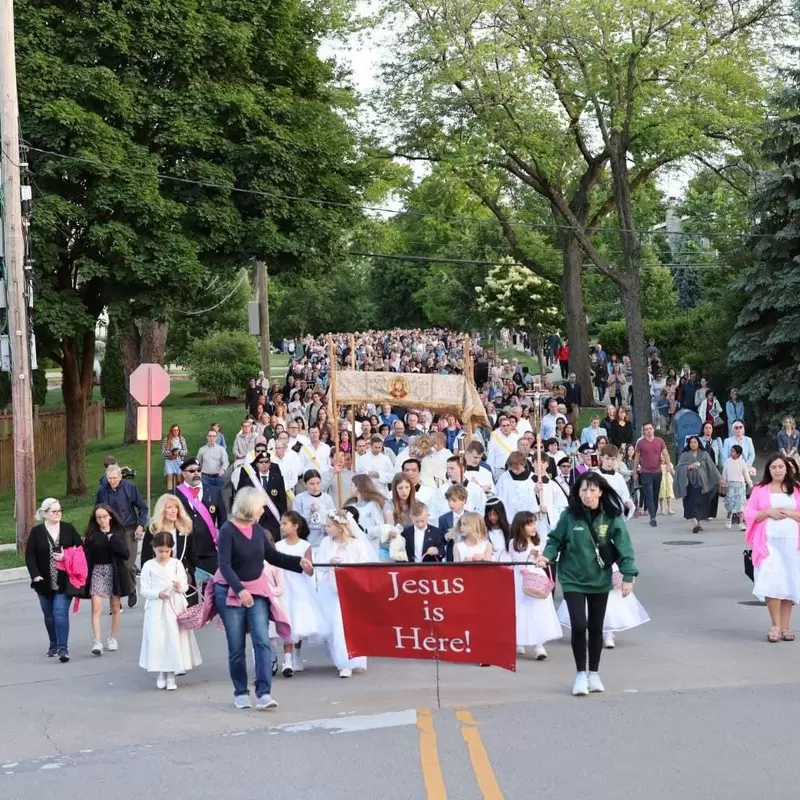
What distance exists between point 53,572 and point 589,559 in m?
5.03

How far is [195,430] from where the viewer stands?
139ft

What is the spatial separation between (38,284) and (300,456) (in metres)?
8.56

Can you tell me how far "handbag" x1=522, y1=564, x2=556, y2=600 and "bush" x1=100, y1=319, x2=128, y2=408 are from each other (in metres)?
41.7

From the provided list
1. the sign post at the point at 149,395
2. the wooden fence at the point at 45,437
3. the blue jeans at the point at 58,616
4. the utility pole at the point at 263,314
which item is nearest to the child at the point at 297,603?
the blue jeans at the point at 58,616

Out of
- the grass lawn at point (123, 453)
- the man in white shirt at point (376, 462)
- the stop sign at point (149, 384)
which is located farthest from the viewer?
the grass lawn at point (123, 453)

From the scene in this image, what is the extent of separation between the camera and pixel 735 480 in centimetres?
2145

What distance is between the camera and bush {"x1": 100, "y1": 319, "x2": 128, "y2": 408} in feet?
177

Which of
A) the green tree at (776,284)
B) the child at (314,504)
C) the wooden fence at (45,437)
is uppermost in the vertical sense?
the green tree at (776,284)

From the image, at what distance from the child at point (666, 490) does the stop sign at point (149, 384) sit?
314 inches

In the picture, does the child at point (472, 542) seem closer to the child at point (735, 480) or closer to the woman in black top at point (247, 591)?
the woman in black top at point (247, 591)

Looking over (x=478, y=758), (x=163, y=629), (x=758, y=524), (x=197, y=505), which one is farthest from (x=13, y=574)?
(x=478, y=758)

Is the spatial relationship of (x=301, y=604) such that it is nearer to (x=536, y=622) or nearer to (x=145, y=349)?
(x=536, y=622)

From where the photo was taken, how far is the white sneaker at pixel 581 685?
10.1 metres

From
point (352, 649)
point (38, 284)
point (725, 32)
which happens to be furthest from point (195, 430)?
point (352, 649)
